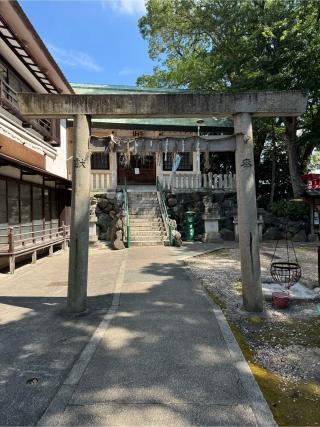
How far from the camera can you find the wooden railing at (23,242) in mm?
10273

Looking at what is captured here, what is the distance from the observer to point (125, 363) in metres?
4.31

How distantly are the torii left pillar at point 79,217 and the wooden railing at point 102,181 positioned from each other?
1364 cm

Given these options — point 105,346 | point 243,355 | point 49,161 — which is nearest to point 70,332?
point 105,346

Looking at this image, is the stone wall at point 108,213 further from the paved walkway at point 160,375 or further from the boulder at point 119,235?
the paved walkway at point 160,375

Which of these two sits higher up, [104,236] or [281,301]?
[104,236]

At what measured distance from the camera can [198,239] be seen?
18.3 meters

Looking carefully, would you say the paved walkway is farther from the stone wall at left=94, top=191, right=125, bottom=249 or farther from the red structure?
the red structure

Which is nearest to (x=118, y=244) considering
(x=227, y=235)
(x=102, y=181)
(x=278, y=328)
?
(x=102, y=181)

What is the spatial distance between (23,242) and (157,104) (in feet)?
25.5

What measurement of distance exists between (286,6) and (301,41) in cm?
271

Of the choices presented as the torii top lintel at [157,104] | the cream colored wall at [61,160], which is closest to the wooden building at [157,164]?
the cream colored wall at [61,160]

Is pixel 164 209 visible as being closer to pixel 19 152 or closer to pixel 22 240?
pixel 19 152

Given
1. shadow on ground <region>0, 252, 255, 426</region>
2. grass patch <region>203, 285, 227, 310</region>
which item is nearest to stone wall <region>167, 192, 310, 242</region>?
grass patch <region>203, 285, 227, 310</region>

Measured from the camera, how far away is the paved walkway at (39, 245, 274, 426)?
3.23m
